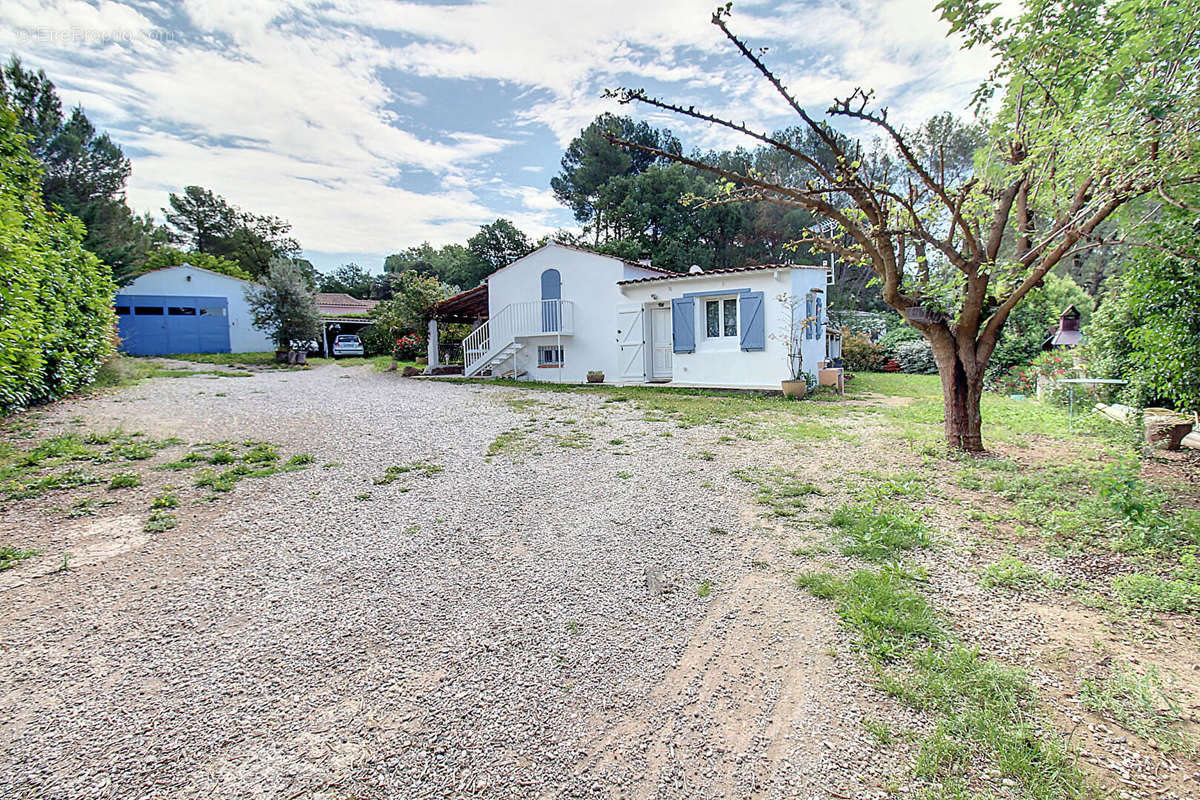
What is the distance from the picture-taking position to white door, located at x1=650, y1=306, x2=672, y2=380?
14898 mm

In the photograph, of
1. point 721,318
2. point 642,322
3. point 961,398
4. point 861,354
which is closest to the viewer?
point 961,398

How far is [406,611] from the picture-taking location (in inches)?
116

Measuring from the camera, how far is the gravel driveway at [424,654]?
1855 millimetres

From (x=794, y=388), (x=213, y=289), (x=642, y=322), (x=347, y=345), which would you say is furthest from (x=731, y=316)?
(x=213, y=289)

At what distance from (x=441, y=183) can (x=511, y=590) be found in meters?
20.9

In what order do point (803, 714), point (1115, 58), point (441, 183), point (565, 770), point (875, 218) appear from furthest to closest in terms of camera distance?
point (441, 183)
point (875, 218)
point (1115, 58)
point (803, 714)
point (565, 770)

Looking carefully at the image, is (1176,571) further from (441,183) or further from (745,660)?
(441,183)

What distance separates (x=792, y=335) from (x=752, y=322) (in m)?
1.01

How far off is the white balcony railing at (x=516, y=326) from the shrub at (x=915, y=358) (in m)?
14.0

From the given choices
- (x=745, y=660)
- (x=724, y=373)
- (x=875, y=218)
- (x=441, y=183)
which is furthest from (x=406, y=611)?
(x=441, y=183)

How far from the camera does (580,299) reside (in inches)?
611

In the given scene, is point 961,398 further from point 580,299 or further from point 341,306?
point 341,306

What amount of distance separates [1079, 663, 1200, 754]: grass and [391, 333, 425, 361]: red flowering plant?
67.8 ft

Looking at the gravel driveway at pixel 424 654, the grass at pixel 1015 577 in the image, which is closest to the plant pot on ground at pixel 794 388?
the gravel driveway at pixel 424 654
